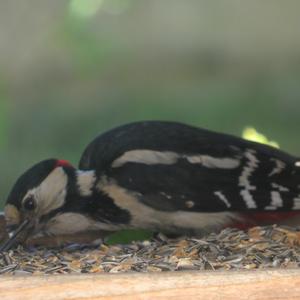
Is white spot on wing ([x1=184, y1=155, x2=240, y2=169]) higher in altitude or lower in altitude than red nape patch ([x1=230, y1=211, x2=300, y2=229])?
higher

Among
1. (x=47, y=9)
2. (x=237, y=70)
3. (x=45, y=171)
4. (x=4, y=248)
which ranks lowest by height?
(x=4, y=248)

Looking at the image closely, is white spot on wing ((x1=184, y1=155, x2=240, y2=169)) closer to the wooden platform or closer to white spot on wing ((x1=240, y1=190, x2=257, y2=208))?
white spot on wing ((x1=240, y1=190, x2=257, y2=208))

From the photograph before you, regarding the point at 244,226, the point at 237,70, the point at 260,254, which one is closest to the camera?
the point at 260,254

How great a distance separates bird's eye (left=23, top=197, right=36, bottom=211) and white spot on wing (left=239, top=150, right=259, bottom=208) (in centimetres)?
65

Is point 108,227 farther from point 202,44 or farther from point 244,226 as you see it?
point 202,44

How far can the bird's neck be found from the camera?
2.94 m

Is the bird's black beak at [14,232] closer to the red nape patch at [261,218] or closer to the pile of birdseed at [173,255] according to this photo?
the pile of birdseed at [173,255]

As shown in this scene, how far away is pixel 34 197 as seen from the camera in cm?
286

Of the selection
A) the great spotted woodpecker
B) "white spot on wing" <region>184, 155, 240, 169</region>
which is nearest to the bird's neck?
the great spotted woodpecker

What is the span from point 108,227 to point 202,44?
103 centimetres

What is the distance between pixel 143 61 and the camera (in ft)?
11.8

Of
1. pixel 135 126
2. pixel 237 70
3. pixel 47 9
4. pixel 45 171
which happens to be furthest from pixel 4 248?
pixel 237 70

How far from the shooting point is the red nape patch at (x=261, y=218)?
290 centimetres

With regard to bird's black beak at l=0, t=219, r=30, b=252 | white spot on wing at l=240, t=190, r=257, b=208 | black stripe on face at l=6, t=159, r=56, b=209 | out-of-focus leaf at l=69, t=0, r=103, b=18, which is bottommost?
bird's black beak at l=0, t=219, r=30, b=252
